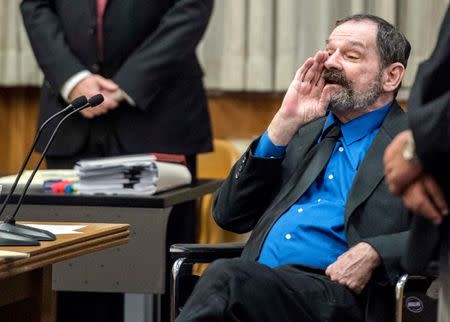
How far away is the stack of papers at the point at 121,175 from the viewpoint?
165 inches

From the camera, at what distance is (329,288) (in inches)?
124

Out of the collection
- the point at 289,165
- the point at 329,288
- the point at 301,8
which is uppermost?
the point at 301,8

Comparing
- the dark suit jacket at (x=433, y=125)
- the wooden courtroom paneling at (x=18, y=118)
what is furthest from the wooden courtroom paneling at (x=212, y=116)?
the dark suit jacket at (x=433, y=125)

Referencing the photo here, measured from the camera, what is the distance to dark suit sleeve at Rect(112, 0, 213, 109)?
4.62 metres

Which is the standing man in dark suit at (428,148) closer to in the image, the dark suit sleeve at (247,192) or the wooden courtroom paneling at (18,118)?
the dark suit sleeve at (247,192)

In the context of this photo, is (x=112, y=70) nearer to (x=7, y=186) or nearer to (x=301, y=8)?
(x=7, y=186)

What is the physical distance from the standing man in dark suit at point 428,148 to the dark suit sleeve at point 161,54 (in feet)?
7.75

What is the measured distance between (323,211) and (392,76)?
0.50 m

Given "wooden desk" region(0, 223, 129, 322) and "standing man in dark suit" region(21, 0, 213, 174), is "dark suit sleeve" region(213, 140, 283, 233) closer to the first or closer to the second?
"wooden desk" region(0, 223, 129, 322)

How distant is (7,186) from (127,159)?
477mm

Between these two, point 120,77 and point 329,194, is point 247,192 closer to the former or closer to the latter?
point 329,194

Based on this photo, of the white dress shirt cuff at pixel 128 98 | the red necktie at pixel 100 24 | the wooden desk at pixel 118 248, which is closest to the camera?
the wooden desk at pixel 118 248

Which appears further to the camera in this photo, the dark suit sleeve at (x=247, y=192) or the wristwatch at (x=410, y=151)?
the dark suit sleeve at (x=247, y=192)

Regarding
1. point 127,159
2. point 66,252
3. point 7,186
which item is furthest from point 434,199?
point 7,186
